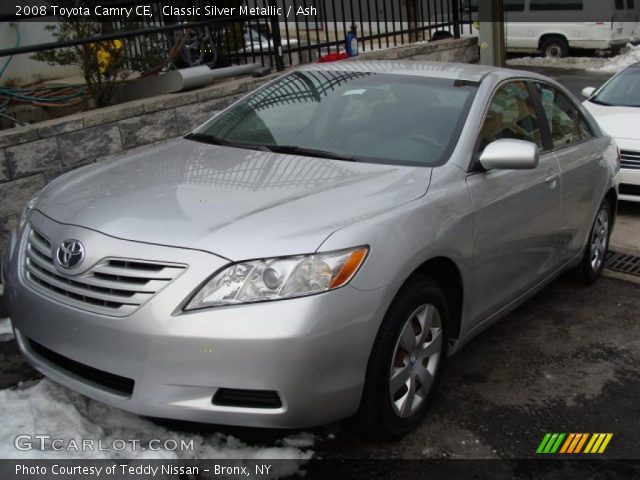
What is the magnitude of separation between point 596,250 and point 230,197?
332 cm

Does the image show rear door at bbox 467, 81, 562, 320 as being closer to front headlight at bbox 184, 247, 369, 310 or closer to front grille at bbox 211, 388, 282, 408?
front headlight at bbox 184, 247, 369, 310

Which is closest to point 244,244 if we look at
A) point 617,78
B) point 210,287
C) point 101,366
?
point 210,287

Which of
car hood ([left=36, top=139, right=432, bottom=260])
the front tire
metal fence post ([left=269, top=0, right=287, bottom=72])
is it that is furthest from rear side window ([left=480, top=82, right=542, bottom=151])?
metal fence post ([left=269, top=0, right=287, bottom=72])

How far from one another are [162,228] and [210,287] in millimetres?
378

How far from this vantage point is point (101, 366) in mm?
3057

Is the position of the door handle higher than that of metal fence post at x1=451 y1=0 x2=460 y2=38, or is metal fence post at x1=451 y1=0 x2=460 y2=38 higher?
metal fence post at x1=451 y1=0 x2=460 y2=38

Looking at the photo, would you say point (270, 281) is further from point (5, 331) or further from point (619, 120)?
point (619, 120)

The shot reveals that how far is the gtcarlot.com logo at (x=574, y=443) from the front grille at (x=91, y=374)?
6.13 feet

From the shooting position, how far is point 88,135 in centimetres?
640

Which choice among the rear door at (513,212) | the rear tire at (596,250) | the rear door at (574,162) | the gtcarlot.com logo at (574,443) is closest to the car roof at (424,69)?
the rear door at (513,212)

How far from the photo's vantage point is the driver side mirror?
12.7 feet

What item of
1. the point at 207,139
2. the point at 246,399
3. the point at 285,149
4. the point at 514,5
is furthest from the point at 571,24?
the point at 246,399

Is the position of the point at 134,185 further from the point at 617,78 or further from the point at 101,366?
the point at 617,78

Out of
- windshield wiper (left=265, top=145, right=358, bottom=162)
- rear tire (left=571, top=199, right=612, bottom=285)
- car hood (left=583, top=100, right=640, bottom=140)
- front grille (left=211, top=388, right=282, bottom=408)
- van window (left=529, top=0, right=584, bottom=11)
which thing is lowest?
rear tire (left=571, top=199, right=612, bottom=285)
